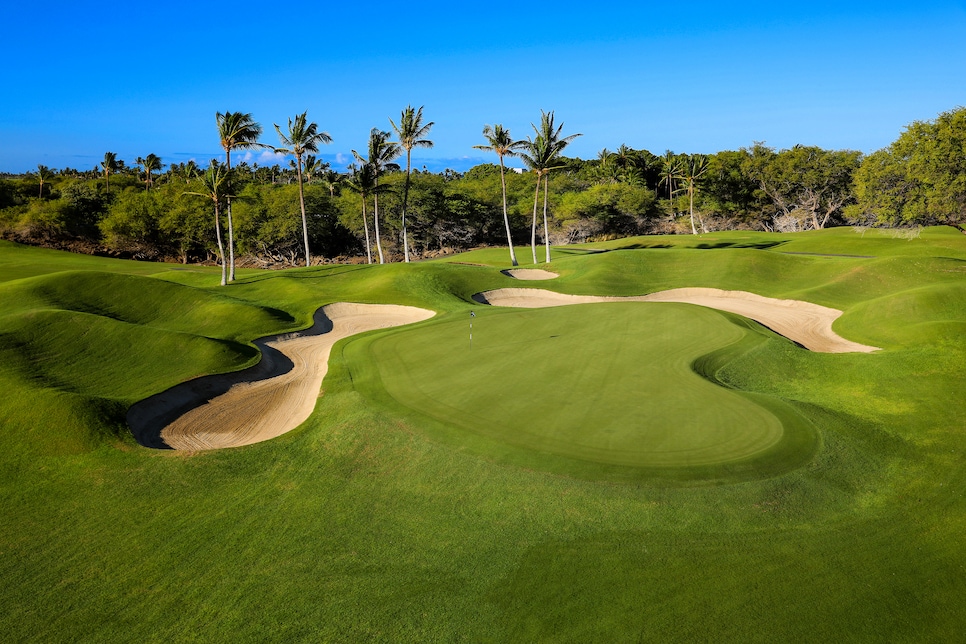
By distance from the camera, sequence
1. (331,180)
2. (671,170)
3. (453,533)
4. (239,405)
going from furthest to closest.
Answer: (671,170) → (331,180) → (239,405) → (453,533)

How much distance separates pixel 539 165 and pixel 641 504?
43.8 metres

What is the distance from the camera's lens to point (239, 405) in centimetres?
1892

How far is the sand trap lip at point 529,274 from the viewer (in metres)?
47.6

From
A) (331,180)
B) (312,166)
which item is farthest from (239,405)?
(331,180)

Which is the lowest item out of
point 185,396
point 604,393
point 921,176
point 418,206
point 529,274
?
point 604,393

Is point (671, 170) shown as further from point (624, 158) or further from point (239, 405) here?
point (239, 405)

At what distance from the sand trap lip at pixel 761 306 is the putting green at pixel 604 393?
217 inches

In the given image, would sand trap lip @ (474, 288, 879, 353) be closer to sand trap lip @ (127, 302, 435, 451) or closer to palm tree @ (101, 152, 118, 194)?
sand trap lip @ (127, 302, 435, 451)

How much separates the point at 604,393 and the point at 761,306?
24.7 metres

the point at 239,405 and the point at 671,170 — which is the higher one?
the point at 671,170

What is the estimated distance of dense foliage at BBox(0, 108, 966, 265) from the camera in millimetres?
71125

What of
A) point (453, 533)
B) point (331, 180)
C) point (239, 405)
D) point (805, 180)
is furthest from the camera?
point (331, 180)

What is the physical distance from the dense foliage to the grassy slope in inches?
1598

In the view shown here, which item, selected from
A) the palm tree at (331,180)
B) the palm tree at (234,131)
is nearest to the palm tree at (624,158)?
the palm tree at (331,180)
